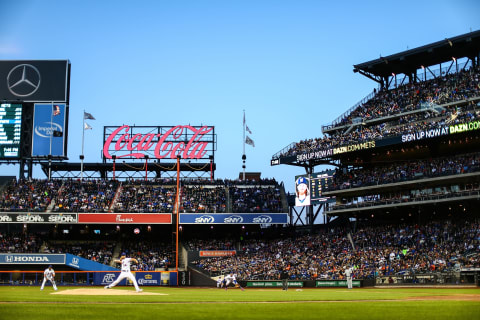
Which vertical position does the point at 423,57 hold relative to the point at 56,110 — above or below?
above

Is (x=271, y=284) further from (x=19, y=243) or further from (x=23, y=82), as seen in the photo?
(x=23, y=82)

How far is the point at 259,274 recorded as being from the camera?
49.6 m

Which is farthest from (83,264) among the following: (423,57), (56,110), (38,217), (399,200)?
(423,57)

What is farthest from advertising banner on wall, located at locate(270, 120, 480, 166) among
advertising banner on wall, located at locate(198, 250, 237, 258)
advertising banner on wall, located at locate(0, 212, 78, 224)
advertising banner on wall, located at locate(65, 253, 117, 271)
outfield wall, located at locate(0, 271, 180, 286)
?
advertising banner on wall, located at locate(0, 212, 78, 224)

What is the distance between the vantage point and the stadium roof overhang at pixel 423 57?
52906 millimetres

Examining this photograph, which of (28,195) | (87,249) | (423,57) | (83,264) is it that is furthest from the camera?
(28,195)

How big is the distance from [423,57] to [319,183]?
16.8 meters

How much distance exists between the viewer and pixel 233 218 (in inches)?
2381

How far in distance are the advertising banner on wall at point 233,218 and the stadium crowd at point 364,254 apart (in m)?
2.62

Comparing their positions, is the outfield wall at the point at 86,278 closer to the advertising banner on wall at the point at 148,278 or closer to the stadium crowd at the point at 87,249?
the advertising banner on wall at the point at 148,278

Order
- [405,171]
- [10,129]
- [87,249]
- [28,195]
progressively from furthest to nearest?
[10,129]
[28,195]
[87,249]
[405,171]

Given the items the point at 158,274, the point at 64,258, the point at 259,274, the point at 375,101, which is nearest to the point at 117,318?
the point at 259,274

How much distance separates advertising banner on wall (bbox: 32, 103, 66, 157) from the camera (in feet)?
208

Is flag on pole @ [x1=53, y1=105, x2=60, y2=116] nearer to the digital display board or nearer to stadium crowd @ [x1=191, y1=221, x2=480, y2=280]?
the digital display board
